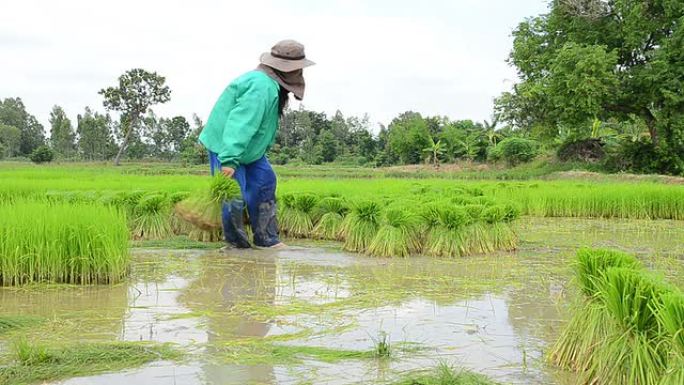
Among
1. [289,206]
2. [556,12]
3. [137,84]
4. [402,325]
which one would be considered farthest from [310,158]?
[402,325]

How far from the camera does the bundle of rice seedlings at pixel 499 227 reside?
19.7 ft

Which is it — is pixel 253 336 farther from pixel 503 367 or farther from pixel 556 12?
pixel 556 12

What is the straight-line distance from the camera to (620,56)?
→ 2153 cm

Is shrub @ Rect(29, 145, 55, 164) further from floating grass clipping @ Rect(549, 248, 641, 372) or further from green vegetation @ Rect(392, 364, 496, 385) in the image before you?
green vegetation @ Rect(392, 364, 496, 385)

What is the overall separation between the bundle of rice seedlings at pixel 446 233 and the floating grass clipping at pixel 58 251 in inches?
103

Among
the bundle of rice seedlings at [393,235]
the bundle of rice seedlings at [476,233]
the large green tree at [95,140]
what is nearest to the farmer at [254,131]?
the bundle of rice seedlings at [393,235]

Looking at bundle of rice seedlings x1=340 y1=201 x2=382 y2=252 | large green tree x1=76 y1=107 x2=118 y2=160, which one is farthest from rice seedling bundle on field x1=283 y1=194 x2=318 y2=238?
large green tree x1=76 y1=107 x2=118 y2=160

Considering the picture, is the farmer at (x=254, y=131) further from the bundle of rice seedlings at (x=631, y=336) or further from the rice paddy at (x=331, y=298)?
the bundle of rice seedlings at (x=631, y=336)

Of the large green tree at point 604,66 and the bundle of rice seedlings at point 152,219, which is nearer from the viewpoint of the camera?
the bundle of rice seedlings at point 152,219

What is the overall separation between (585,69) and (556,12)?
3983 mm

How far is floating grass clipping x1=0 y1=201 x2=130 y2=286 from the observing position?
160 inches

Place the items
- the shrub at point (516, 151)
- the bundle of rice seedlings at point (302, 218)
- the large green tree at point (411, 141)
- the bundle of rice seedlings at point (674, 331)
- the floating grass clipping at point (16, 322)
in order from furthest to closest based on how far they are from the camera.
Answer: the large green tree at point (411, 141) → the shrub at point (516, 151) → the bundle of rice seedlings at point (302, 218) → the floating grass clipping at point (16, 322) → the bundle of rice seedlings at point (674, 331)

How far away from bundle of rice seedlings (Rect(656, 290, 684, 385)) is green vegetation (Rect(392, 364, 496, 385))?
54 centimetres

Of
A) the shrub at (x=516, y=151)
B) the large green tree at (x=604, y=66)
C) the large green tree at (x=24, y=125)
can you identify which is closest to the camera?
the large green tree at (x=604, y=66)
